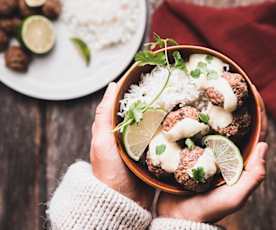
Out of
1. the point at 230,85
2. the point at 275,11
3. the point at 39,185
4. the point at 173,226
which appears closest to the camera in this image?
the point at 230,85

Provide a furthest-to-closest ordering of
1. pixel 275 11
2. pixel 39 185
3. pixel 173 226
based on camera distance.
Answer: pixel 39 185 < pixel 275 11 < pixel 173 226

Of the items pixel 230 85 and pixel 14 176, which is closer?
pixel 230 85

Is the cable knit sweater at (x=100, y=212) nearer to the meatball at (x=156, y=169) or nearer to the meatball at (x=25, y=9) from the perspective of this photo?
the meatball at (x=156, y=169)

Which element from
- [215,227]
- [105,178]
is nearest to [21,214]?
[105,178]

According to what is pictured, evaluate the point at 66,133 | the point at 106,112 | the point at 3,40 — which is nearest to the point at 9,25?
the point at 3,40

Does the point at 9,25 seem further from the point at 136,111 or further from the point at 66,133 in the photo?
the point at 136,111

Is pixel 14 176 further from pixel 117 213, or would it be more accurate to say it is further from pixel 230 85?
pixel 230 85

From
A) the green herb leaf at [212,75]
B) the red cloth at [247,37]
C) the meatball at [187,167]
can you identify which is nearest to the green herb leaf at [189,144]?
the meatball at [187,167]
